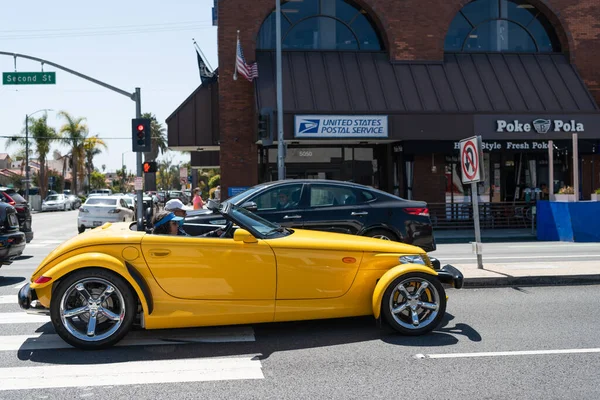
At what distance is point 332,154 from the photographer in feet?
80.7

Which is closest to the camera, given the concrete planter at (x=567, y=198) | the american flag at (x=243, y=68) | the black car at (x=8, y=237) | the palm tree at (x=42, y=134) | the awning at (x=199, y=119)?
the black car at (x=8, y=237)

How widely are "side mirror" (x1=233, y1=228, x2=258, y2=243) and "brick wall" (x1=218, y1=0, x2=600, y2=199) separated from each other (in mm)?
17392

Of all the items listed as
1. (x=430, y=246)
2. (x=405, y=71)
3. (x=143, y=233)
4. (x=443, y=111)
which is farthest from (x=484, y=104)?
(x=143, y=233)

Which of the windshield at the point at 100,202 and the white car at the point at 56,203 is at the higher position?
the windshield at the point at 100,202

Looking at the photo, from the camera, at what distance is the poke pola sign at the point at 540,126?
2205 centimetres

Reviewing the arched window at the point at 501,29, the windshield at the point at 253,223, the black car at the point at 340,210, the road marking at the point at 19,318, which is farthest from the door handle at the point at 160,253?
the arched window at the point at 501,29

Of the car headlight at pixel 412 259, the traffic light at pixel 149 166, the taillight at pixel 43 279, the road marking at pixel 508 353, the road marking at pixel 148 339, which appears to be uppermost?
the traffic light at pixel 149 166

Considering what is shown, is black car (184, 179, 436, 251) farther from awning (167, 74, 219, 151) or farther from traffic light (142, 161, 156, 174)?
awning (167, 74, 219, 151)

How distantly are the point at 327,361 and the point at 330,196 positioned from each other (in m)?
5.60

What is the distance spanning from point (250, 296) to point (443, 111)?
1751cm

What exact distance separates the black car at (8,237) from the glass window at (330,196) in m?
5.00

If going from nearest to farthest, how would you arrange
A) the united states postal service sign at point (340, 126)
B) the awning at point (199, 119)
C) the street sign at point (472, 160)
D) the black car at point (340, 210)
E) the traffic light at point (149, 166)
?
1. the street sign at point (472, 160)
2. the black car at point (340, 210)
3. the united states postal service sign at point (340, 126)
4. the traffic light at point (149, 166)
5. the awning at point (199, 119)

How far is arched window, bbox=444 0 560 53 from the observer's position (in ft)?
82.4

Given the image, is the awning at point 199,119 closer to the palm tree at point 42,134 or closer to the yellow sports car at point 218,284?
the yellow sports car at point 218,284
